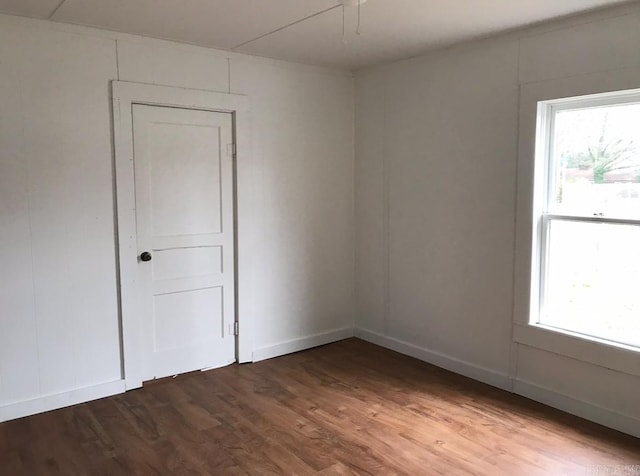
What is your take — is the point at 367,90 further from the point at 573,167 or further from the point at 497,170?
the point at 573,167

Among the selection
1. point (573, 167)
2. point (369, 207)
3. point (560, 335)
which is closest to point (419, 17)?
point (573, 167)

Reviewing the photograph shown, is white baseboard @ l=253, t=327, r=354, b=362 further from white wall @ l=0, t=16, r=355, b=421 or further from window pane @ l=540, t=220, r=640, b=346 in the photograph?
window pane @ l=540, t=220, r=640, b=346

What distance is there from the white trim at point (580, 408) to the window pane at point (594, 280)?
17.4 inches

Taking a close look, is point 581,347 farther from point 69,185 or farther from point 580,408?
point 69,185

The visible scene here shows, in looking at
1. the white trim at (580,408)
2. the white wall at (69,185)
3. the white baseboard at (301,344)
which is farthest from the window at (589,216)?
the white wall at (69,185)

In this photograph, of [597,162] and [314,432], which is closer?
[314,432]

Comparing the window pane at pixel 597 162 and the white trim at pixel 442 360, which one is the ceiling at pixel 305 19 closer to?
the window pane at pixel 597 162

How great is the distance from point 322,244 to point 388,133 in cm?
116

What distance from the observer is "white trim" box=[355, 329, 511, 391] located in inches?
151

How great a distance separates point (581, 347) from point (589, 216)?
0.83 m

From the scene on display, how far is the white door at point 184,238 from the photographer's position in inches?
150

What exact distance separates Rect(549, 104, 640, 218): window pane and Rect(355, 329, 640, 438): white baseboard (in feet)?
3.99

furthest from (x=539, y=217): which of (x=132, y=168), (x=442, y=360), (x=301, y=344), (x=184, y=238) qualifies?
(x=132, y=168)

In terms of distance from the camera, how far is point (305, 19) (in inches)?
129
